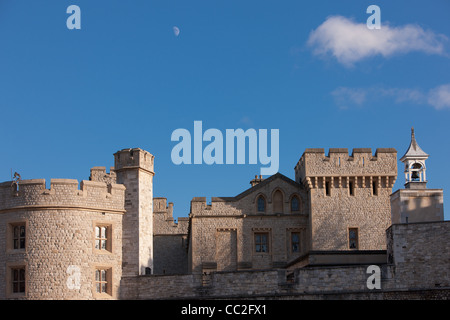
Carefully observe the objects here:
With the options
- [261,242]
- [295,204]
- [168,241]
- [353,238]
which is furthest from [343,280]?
[168,241]

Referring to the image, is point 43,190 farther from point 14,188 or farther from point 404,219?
point 404,219

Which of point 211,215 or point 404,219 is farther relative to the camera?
point 211,215

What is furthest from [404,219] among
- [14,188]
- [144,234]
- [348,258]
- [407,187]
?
[14,188]

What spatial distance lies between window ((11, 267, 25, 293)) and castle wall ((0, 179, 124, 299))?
0.13 m

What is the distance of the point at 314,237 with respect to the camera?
47.9 m

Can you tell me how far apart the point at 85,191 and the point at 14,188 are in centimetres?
315

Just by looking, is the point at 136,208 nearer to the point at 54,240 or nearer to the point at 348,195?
the point at 54,240

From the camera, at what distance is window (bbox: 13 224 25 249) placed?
34.1 metres

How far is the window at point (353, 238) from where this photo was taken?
4806cm

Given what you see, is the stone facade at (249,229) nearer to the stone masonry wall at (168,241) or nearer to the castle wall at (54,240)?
the stone masonry wall at (168,241)

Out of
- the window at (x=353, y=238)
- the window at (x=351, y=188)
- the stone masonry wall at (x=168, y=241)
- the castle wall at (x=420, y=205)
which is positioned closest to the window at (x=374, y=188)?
the window at (x=351, y=188)

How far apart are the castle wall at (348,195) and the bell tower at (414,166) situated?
3771 millimetres
